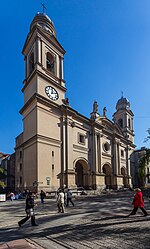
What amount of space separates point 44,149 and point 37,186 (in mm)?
4761

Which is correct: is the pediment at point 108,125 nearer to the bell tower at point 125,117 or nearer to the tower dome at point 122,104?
the bell tower at point 125,117

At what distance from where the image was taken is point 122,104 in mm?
59219

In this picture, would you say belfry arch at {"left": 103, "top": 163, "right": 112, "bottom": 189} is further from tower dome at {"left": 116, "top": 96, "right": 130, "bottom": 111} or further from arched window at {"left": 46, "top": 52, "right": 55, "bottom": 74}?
arched window at {"left": 46, "top": 52, "right": 55, "bottom": 74}

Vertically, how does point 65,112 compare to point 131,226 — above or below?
above

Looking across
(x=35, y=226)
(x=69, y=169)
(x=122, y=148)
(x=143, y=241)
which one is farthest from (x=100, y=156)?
(x=143, y=241)

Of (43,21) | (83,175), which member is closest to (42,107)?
(83,175)

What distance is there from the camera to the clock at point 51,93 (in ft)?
99.7

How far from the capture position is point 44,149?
90.2 feet

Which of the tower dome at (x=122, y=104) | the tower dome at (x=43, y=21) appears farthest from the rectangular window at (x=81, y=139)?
the tower dome at (x=122, y=104)

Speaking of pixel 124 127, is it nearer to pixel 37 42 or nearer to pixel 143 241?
pixel 37 42

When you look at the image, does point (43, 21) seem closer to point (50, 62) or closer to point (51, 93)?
point (50, 62)

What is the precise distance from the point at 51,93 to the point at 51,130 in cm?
565

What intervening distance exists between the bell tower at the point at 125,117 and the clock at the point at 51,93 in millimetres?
29381

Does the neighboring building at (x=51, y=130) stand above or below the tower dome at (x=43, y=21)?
below
